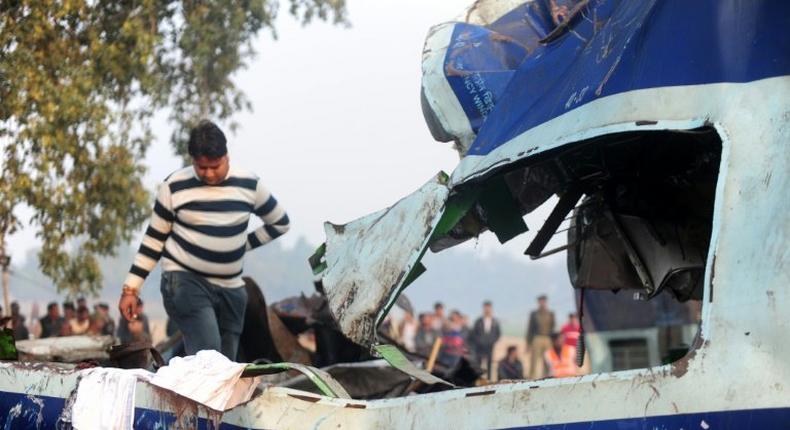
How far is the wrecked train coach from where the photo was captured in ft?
10.7

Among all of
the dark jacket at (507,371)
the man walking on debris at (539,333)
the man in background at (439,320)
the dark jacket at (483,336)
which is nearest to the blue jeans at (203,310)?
the dark jacket at (507,371)

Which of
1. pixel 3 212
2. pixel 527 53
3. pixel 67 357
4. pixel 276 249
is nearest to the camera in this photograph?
pixel 527 53

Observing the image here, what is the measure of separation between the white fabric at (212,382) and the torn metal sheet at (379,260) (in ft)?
1.40

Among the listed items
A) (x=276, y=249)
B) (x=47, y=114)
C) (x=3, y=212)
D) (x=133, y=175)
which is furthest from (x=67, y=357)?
(x=276, y=249)

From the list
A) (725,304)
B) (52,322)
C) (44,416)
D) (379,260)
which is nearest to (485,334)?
(52,322)

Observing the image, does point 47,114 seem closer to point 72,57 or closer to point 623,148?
point 72,57

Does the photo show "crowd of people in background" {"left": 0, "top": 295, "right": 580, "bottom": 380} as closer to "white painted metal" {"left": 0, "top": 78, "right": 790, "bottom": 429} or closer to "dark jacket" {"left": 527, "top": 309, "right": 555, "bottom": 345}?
"dark jacket" {"left": 527, "top": 309, "right": 555, "bottom": 345}

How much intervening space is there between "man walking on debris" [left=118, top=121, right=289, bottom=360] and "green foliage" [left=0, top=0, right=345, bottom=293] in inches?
100

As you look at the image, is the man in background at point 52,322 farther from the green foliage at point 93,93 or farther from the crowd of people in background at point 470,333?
the green foliage at point 93,93

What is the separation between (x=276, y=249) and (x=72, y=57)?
144787mm

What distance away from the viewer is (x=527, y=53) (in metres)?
5.35

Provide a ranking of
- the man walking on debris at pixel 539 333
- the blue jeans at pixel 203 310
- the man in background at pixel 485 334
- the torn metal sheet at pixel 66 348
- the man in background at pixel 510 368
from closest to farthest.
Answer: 1. the blue jeans at pixel 203 310
2. the torn metal sheet at pixel 66 348
3. the man in background at pixel 510 368
4. the man walking on debris at pixel 539 333
5. the man in background at pixel 485 334

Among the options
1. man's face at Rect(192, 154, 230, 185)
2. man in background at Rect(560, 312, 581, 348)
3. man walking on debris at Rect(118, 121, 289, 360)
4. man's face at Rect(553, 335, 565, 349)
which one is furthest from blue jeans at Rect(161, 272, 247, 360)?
man's face at Rect(553, 335, 565, 349)

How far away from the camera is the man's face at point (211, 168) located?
597 cm
